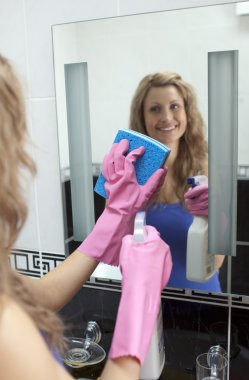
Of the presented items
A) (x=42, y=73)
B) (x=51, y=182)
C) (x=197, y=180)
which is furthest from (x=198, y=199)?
(x=42, y=73)

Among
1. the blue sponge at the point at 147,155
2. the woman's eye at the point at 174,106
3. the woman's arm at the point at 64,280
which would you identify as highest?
the woman's eye at the point at 174,106

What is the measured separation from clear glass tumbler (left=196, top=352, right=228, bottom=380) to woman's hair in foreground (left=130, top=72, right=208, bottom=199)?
15.7 inches

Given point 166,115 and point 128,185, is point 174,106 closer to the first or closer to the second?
point 166,115

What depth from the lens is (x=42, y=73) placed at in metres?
1.09

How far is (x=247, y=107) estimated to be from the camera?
88 cm

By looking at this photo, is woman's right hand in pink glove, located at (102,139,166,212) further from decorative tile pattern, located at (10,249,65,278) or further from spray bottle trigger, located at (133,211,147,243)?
decorative tile pattern, located at (10,249,65,278)

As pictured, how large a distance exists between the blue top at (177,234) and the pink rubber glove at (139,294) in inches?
6.8

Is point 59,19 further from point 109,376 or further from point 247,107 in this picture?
point 109,376

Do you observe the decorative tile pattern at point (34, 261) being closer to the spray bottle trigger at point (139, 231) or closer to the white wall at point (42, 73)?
the white wall at point (42, 73)

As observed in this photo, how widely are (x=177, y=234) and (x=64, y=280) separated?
29cm

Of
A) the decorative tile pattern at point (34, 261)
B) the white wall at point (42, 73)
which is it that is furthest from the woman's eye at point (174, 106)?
the decorative tile pattern at point (34, 261)

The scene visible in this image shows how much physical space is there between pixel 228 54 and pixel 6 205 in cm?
58

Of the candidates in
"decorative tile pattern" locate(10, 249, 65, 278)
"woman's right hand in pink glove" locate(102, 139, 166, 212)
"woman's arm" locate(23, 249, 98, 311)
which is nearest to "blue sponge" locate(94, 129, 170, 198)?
"woman's right hand in pink glove" locate(102, 139, 166, 212)

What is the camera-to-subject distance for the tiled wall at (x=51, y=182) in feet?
3.22
